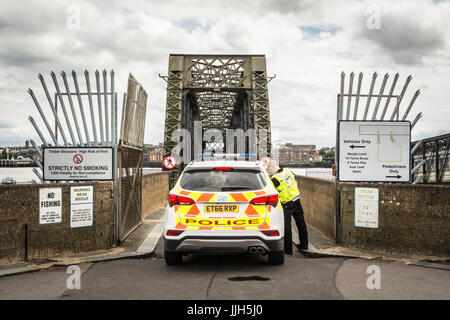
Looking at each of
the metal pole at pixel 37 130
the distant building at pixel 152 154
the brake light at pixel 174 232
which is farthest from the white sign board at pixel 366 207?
the distant building at pixel 152 154

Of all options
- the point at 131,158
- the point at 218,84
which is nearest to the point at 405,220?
the point at 131,158

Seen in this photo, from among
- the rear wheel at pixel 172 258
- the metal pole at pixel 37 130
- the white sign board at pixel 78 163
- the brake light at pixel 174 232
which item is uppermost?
the metal pole at pixel 37 130

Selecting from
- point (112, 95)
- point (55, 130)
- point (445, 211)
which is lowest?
point (445, 211)

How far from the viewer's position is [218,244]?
19.3 ft

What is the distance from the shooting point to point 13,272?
5.94m

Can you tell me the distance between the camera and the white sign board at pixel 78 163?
7883 millimetres

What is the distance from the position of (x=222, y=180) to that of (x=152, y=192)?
29.8ft

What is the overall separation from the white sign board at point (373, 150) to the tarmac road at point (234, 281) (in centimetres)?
174

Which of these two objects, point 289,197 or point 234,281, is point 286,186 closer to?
point 289,197

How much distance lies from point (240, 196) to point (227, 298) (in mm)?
1619

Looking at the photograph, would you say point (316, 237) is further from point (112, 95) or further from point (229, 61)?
point (229, 61)

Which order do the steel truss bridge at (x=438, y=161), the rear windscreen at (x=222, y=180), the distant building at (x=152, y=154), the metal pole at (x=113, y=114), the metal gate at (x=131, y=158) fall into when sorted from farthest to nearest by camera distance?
the distant building at (x=152, y=154), the steel truss bridge at (x=438, y=161), the metal gate at (x=131, y=158), the metal pole at (x=113, y=114), the rear windscreen at (x=222, y=180)

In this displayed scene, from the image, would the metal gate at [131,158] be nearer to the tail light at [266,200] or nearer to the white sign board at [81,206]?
the white sign board at [81,206]

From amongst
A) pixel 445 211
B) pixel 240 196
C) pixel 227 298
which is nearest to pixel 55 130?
pixel 240 196
